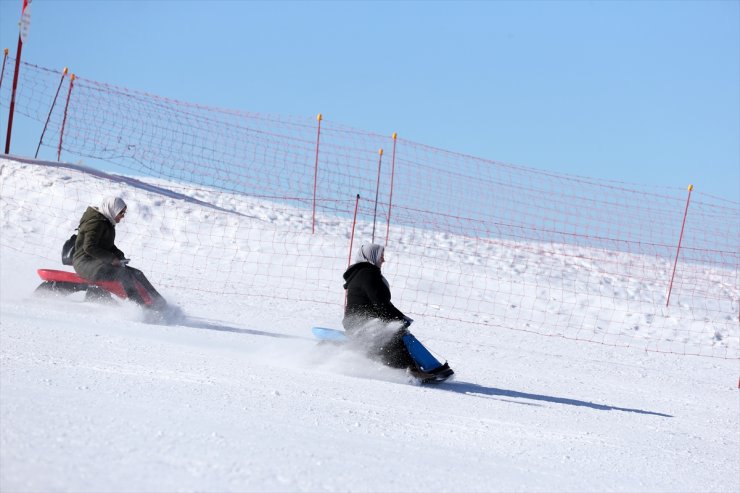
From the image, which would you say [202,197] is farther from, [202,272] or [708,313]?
[708,313]

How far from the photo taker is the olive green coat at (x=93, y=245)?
9688mm

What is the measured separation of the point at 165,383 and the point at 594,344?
9.07 meters

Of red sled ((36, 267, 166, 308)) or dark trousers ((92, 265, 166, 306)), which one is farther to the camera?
A: red sled ((36, 267, 166, 308))

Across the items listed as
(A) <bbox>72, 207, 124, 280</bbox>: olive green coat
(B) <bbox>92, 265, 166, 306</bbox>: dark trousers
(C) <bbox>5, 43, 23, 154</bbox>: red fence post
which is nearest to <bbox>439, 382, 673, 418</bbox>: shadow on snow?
(B) <bbox>92, 265, 166, 306</bbox>: dark trousers

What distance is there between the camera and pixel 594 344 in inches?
532

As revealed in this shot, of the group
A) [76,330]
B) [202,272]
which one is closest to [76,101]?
[202,272]

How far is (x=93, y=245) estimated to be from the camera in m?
9.70

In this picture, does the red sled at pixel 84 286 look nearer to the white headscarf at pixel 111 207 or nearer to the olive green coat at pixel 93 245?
the olive green coat at pixel 93 245

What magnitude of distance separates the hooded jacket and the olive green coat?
314 cm

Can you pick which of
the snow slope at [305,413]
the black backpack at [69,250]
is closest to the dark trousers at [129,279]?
the snow slope at [305,413]

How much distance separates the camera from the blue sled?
809 cm

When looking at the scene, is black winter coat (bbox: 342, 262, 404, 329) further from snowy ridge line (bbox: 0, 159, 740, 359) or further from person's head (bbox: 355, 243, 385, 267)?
snowy ridge line (bbox: 0, 159, 740, 359)

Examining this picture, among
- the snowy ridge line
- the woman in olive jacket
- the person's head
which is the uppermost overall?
the person's head

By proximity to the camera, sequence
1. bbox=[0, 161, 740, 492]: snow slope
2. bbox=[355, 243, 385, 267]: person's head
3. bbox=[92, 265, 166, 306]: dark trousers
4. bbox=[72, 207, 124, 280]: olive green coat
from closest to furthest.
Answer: bbox=[0, 161, 740, 492]: snow slope → bbox=[355, 243, 385, 267]: person's head → bbox=[92, 265, 166, 306]: dark trousers → bbox=[72, 207, 124, 280]: olive green coat
